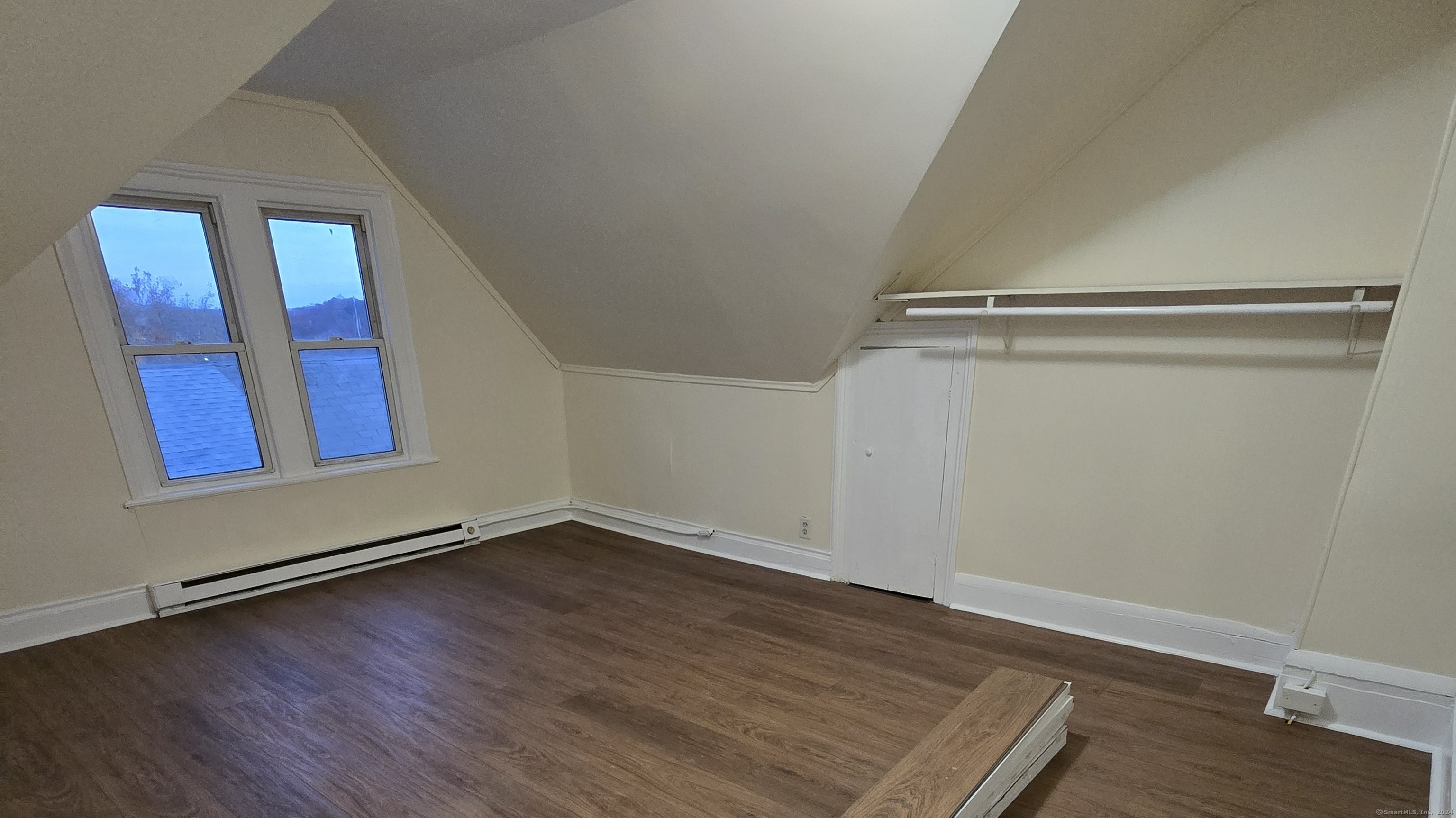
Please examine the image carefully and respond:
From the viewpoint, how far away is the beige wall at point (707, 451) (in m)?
3.30

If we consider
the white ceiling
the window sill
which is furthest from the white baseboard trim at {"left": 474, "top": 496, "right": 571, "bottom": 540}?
the white ceiling

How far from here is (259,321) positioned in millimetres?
3062

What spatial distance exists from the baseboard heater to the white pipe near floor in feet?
10.1

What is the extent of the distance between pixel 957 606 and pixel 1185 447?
120 centimetres

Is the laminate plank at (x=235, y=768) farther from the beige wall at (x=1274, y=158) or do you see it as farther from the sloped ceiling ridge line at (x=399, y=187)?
the beige wall at (x=1274, y=158)

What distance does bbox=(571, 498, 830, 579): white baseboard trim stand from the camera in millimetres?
3373

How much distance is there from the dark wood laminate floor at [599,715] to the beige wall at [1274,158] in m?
1.56

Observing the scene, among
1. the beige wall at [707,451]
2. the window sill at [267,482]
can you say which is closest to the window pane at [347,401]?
the window sill at [267,482]

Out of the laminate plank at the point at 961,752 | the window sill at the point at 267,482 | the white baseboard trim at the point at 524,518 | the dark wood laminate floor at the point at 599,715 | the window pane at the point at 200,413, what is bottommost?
the dark wood laminate floor at the point at 599,715

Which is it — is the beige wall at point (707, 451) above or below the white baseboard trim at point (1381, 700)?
above

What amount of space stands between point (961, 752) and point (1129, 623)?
4.36ft

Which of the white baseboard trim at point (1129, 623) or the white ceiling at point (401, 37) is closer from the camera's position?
the white ceiling at point (401, 37)

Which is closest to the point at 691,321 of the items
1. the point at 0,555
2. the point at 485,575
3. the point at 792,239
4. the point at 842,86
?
the point at 792,239

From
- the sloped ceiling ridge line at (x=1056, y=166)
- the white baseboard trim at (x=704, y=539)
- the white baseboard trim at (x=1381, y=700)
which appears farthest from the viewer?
the white baseboard trim at (x=704, y=539)
